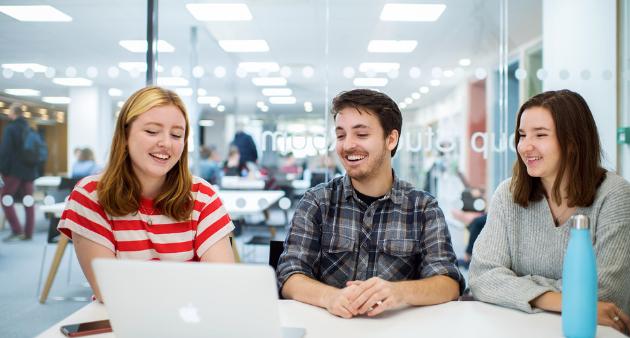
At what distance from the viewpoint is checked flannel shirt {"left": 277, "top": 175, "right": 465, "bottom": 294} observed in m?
1.58

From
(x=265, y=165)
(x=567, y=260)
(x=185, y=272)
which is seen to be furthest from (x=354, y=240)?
(x=265, y=165)

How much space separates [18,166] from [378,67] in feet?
9.35

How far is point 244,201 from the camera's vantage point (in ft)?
12.3

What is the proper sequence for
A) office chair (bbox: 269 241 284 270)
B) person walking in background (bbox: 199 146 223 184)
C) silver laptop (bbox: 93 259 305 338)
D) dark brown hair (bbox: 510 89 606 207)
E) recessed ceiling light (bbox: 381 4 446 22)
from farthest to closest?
person walking in background (bbox: 199 146 223 184)
recessed ceiling light (bbox: 381 4 446 22)
office chair (bbox: 269 241 284 270)
dark brown hair (bbox: 510 89 606 207)
silver laptop (bbox: 93 259 305 338)

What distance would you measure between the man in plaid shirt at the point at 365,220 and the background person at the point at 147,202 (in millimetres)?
276

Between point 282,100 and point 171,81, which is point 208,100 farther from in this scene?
point 282,100

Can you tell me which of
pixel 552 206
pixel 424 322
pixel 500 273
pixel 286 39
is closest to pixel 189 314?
pixel 424 322

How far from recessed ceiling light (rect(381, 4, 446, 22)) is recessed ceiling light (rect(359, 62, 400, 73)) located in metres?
0.32

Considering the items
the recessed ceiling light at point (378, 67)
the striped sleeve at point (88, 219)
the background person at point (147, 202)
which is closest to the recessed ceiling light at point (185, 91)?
the recessed ceiling light at point (378, 67)

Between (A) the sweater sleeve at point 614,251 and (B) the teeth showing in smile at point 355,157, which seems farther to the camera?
(B) the teeth showing in smile at point 355,157

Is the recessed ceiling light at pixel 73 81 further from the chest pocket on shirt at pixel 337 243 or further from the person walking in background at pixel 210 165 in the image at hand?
the chest pocket on shirt at pixel 337 243

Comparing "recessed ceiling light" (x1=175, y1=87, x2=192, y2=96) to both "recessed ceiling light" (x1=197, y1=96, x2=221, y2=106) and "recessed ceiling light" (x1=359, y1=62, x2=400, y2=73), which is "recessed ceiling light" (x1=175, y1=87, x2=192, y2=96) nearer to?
"recessed ceiling light" (x1=197, y1=96, x2=221, y2=106)

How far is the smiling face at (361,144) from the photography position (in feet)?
5.32

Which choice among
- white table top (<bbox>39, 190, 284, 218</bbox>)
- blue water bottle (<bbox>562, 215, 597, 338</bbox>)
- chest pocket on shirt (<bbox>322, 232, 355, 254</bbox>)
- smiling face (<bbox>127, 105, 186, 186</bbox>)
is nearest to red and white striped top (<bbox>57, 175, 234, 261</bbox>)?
smiling face (<bbox>127, 105, 186, 186</bbox>)
